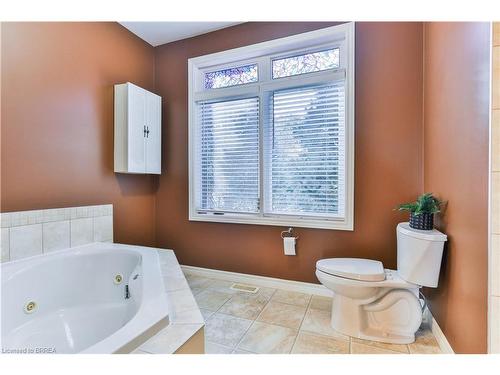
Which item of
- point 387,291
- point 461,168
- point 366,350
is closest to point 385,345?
point 366,350

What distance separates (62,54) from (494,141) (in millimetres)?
2779

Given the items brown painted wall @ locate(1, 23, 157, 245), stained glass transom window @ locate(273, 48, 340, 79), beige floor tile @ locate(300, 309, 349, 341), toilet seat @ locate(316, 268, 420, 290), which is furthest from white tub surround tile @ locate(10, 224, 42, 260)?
stained glass transom window @ locate(273, 48, 340, 79)

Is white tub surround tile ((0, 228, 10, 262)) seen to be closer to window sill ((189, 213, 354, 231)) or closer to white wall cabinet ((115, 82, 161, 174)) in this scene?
white wall cabinet ((115, 82, 161, 174))

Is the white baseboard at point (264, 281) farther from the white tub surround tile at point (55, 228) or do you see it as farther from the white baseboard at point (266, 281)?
the white tub surround tile at point (55, 228)

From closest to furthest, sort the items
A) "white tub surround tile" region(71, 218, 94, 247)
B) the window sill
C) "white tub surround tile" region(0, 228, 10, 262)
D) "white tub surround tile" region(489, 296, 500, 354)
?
"white tub surround tile" region(489, 296, 500, 354)
"white tub surround tile" region(0, 228, 10, 262)
"white tub surround tile" region(71, 218, 94, 247)
the window sill

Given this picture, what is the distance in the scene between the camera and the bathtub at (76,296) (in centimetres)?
135

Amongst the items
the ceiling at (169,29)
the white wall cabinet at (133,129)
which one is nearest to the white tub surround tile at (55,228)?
the white wall cabinet at (133,129)

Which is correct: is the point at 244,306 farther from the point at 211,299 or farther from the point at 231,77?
the point at 231,77

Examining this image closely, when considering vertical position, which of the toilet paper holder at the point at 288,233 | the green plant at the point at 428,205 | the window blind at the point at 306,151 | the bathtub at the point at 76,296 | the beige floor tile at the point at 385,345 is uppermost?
the window blind at the point at 306,151

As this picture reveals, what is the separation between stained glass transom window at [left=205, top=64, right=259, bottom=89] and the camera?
2.46 metres

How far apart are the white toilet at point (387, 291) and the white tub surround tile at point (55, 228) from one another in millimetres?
1933

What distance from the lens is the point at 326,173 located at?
2143mm

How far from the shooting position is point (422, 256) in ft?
4.69
